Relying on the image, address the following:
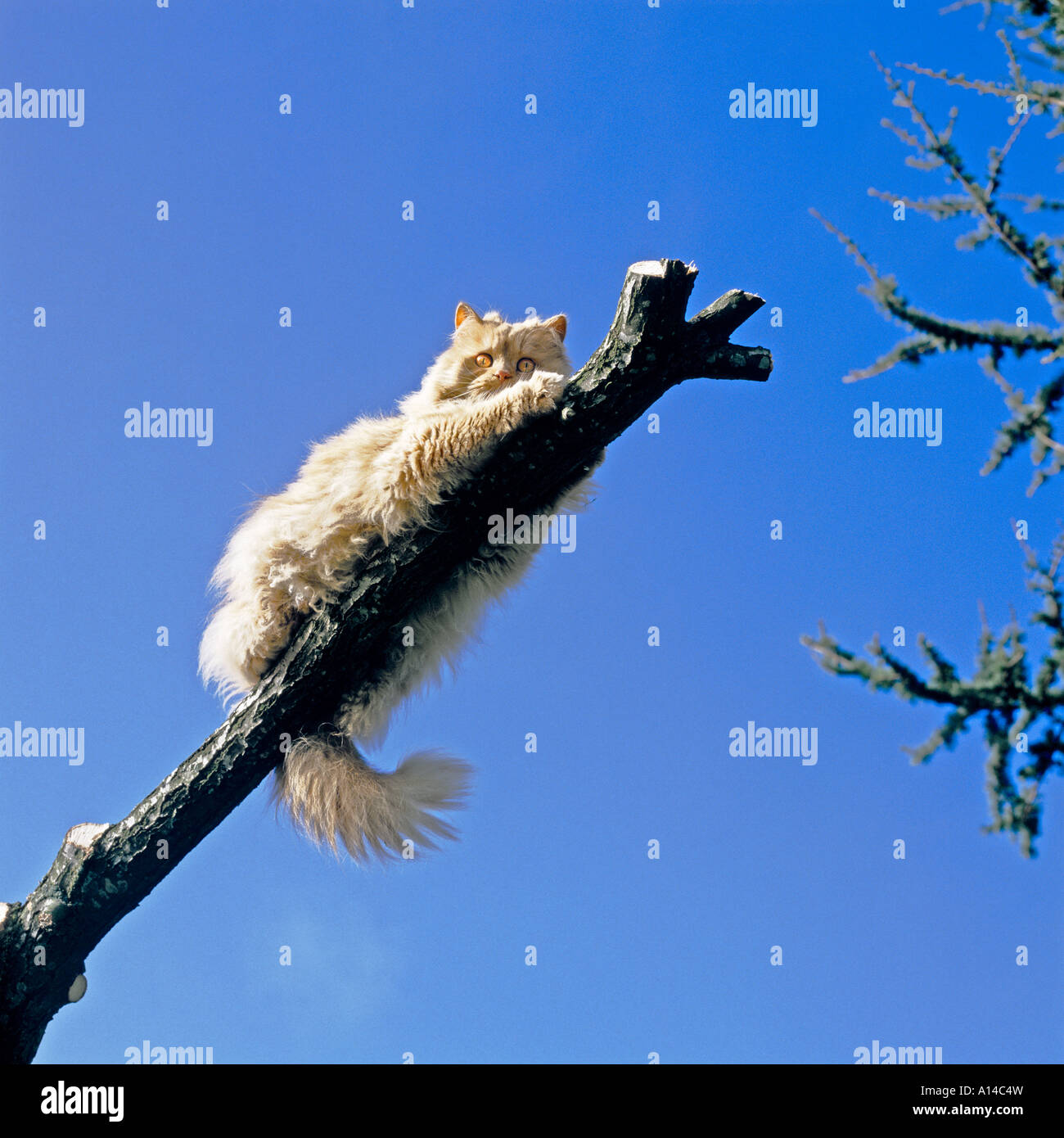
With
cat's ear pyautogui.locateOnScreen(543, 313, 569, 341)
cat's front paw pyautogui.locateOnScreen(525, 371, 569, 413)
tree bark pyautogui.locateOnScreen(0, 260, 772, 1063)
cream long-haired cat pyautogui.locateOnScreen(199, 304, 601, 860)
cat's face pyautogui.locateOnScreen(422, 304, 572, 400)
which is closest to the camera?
cat's front paw pyautogui.locateOnScreen(525, 371, 569, 413)

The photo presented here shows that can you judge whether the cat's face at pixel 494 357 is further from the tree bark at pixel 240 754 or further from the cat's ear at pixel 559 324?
the tree bark at pixel 240 754

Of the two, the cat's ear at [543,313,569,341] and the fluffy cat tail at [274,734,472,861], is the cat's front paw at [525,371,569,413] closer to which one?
the cat's ear at [543,313,569,341]

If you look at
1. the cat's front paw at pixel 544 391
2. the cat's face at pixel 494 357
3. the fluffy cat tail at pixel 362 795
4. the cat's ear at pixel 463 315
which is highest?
the cat's ear at pixel 463 315

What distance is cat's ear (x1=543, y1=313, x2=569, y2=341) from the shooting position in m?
5.25

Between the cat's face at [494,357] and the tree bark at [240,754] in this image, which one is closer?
the tree bark at [240,754]

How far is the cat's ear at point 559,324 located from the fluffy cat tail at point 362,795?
2.33 metres

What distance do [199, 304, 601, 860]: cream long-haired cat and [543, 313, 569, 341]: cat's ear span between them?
17.9 inches

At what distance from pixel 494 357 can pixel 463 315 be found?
0.57 metres

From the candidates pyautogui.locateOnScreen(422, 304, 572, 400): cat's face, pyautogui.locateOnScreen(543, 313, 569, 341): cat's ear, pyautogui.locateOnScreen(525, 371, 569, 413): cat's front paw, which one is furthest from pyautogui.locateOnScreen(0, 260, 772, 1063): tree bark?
pyautogui.locateOnScreen(543, 313, 569, 341): cat's ear

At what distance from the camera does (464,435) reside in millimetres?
4164

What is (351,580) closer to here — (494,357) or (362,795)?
(362,795)

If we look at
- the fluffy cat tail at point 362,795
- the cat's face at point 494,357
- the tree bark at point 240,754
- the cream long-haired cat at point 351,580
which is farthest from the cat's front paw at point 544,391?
the fluffy cat tail at point 362,795

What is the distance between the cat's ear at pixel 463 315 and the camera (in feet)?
17.4

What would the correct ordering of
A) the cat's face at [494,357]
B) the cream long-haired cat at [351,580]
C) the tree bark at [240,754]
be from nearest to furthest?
the tree bark at [240,754] < the cream long-haired cat at [351,580] < the cat's face at [494,357]
